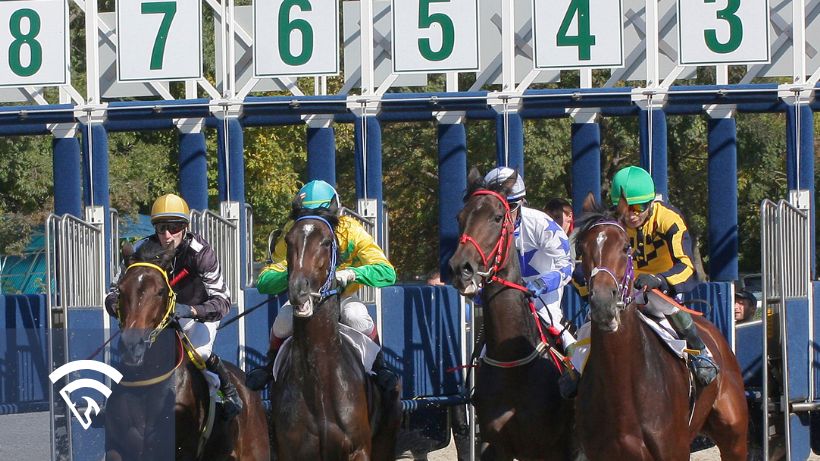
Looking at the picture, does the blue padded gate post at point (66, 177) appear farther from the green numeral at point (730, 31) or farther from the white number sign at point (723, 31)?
the green numeral at point (730, 31)

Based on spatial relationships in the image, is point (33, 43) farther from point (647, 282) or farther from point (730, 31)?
point (647, 282)

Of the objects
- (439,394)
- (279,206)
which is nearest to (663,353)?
(439,394)

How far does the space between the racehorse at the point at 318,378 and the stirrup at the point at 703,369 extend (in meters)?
1.75

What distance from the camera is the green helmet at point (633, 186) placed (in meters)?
7.01

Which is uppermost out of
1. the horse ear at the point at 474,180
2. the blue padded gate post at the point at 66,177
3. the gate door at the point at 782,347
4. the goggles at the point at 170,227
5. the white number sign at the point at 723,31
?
the white number sign at the point at 723,31

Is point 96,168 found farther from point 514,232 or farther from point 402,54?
point 514,232

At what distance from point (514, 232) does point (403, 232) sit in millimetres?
18138

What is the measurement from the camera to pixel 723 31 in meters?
11.4

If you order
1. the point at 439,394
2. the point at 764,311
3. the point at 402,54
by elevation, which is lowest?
the point at 439,394

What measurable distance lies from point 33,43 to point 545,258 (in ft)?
21.2

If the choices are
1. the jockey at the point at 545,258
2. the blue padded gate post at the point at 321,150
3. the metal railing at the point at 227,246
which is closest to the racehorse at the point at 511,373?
the jockey at the point at 545,258

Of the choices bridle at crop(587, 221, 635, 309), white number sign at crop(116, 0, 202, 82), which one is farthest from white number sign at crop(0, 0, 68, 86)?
bridle at crop(587, 221, 635, 309)

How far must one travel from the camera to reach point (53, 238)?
9055 mm

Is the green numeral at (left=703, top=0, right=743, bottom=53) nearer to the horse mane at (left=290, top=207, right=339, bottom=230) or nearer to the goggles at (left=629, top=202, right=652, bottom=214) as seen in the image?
the goggles at (left=629, top=202, right=652, bottom=214)
